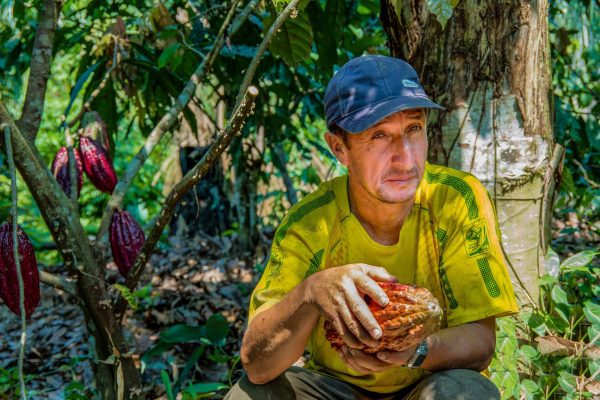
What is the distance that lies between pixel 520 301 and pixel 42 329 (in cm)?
322

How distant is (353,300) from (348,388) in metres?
0.62

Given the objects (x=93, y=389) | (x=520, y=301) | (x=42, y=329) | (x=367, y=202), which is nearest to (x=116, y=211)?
(x=367, y=202)

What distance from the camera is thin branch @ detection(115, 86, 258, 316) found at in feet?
6.91

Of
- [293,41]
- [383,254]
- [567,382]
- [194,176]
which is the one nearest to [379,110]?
[383,254]

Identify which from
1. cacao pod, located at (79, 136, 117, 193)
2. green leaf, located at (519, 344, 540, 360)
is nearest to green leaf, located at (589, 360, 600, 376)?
green leaf, located at (519, 344, 540, 360)

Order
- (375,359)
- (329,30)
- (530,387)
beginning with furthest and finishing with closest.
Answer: (329,30), (530,387), (375,359)

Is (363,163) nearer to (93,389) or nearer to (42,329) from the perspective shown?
(93,389)

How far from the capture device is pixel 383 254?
2.04 m

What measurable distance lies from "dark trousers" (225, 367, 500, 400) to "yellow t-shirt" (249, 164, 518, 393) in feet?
0.11

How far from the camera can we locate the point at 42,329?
4.52 meters

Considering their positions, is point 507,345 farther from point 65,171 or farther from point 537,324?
point 65,171

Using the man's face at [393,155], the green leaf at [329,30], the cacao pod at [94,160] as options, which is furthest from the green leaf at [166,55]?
the man's face at [393,155]

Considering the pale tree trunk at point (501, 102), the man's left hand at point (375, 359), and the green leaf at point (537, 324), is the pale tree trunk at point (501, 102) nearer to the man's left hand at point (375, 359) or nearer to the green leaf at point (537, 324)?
the green leaf at point (537, 324)

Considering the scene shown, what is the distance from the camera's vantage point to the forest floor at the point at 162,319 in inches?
144
